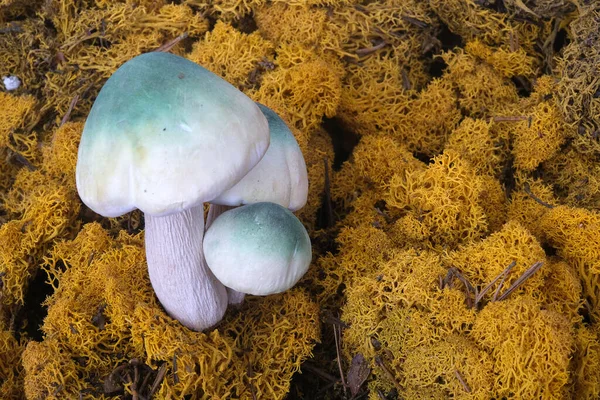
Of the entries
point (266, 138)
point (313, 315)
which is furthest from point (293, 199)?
point (313, 315)

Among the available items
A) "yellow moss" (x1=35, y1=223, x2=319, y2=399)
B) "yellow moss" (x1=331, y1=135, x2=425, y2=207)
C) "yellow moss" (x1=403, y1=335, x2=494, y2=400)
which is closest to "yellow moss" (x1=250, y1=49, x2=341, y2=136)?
"yellow moss" (x1=331, y1=135, x2=425, y2=207)

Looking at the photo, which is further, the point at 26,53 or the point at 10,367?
the point at 26,53

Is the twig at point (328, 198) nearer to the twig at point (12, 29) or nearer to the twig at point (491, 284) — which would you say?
the twig at point (491, 284)

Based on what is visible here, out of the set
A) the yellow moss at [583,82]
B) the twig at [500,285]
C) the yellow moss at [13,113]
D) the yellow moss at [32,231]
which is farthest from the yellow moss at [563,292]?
the yellow moss at [13,113]

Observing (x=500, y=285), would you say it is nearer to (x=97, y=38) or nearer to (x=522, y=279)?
(x=522, y=279)

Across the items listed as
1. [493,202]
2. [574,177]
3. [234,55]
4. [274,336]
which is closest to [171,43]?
[234,55]

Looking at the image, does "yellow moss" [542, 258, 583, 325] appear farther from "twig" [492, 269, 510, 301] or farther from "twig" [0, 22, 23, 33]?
"twig" [0, 22, 23, 33]

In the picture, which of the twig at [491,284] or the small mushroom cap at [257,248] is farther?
the twig at [491,284]
